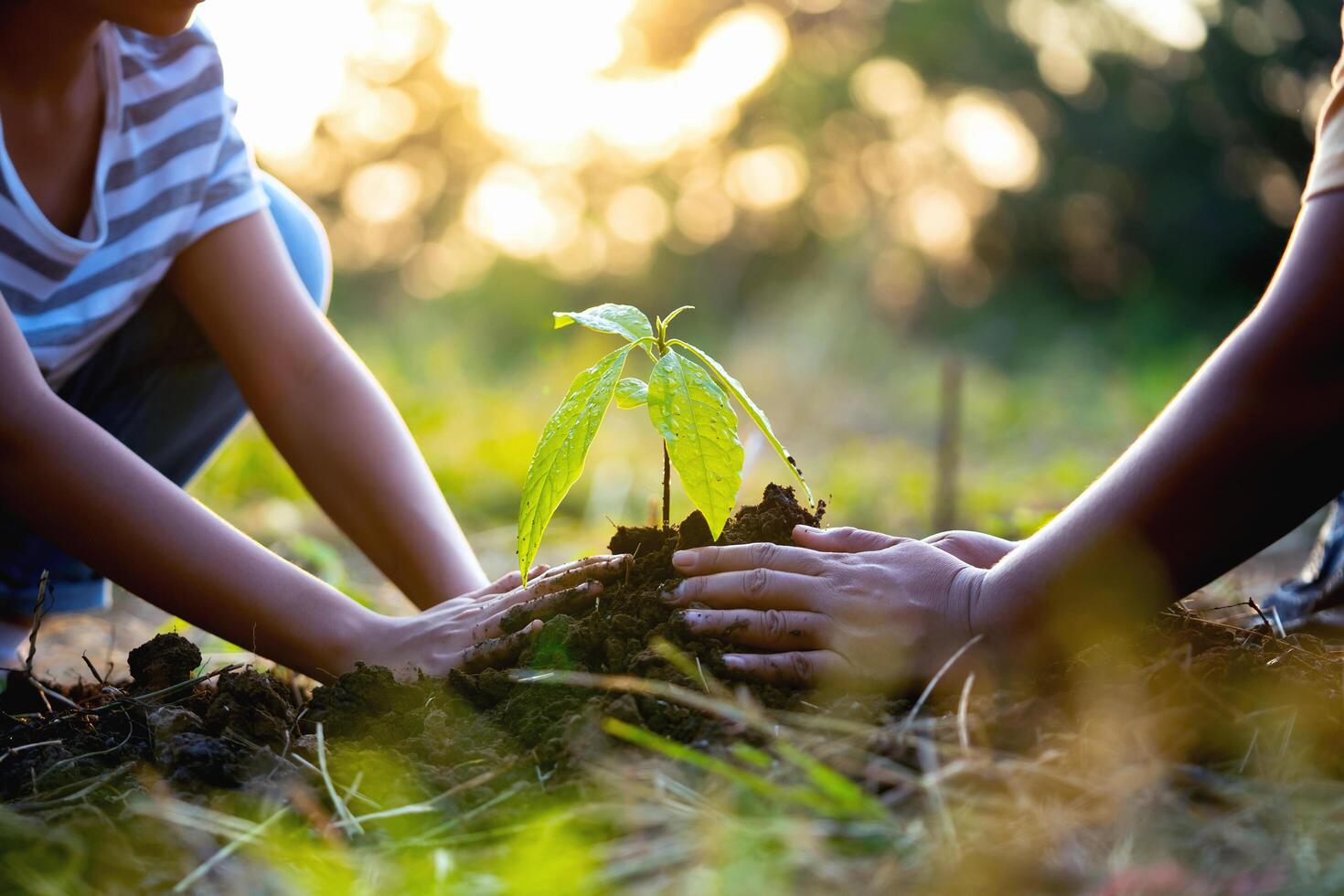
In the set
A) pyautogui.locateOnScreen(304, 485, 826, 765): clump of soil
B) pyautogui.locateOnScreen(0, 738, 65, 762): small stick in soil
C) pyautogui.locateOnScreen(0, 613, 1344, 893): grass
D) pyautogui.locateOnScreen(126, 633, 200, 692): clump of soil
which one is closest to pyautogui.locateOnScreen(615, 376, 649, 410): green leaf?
pyautogui.locateOnScreen(304, 485, 826, 765): clump of soil

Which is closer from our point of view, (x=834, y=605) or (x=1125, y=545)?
(x=1125, y=545)

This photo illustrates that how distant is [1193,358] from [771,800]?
779 cm

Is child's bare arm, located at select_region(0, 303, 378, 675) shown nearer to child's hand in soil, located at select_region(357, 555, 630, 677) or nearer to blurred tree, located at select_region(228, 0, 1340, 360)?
child's hand in soil, located at select_region(357, 555, 630, 677)

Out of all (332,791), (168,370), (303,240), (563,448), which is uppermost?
(303,240)

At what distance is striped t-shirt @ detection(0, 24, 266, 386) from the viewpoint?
1.93 m

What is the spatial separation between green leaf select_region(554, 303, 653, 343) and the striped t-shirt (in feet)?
3.54

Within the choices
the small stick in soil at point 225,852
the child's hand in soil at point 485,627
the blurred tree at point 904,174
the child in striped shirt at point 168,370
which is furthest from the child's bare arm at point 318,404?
the blurred tree at point 904,174

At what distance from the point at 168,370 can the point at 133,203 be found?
1.40 feet

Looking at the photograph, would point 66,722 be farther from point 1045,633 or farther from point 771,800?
point 1045,633

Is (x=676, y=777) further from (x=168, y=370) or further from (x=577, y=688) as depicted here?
(x=168, y=370)

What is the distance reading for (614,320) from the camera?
1.41 meters

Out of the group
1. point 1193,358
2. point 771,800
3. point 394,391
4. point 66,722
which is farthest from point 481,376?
point 771,800

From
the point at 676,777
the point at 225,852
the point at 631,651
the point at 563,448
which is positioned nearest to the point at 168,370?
the point at 563,448

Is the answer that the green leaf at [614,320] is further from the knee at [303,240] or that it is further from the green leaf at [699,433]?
the knee at [303,240]
